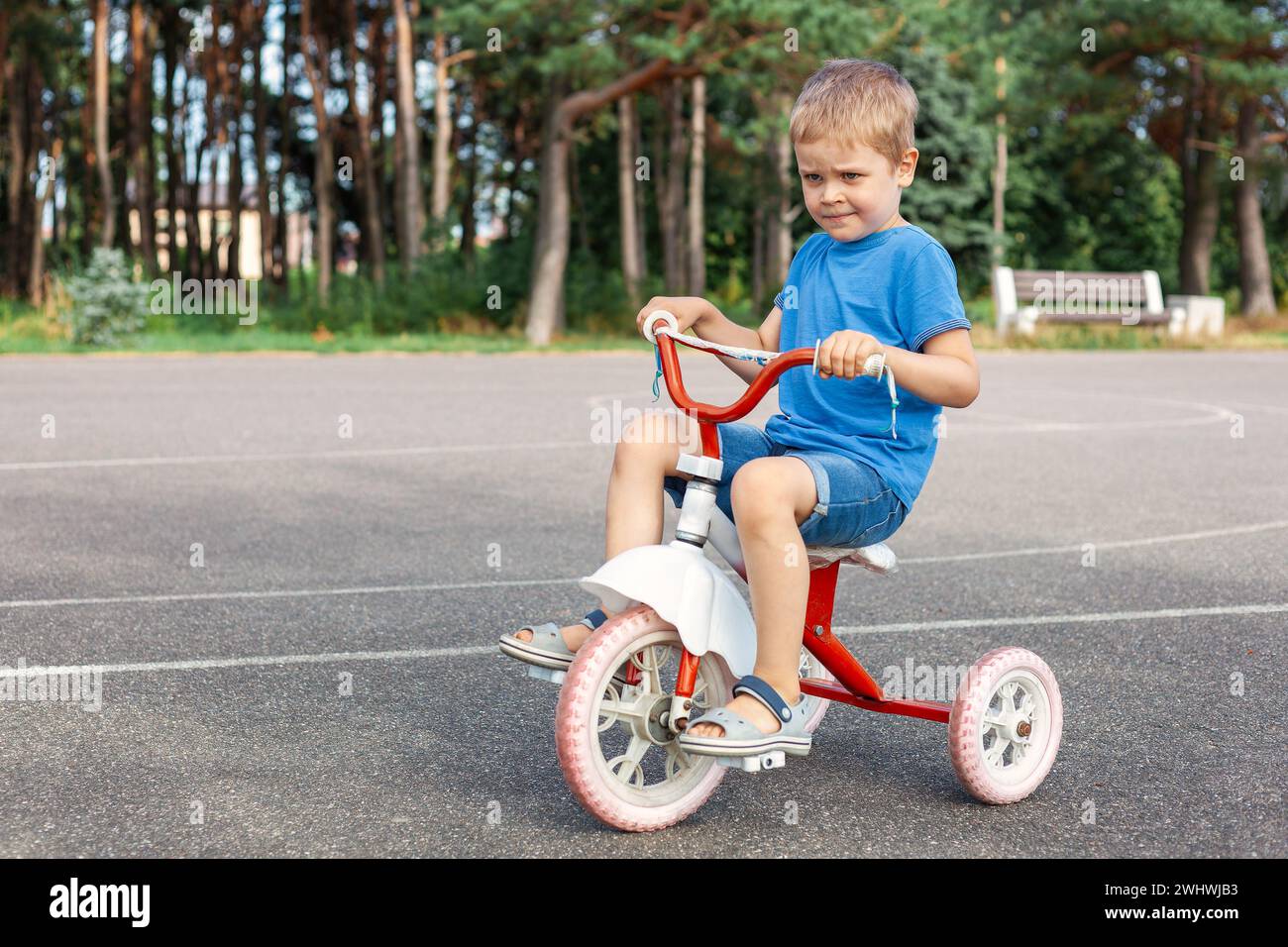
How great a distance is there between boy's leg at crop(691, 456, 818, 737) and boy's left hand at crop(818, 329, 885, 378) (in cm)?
31

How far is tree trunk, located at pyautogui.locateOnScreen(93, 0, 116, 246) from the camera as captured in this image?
33.8 metres

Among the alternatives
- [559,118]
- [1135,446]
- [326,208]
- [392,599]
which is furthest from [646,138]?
[392,599]

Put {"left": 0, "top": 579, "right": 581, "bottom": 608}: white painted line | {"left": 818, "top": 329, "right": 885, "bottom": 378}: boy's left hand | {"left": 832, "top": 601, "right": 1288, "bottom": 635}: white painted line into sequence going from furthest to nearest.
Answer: {"left": 0, "top": 579, "right": 581, "bottom": 608}: white painted line < {"left": 832, "top": 601, "right": 1288, "bottom": 635}: white painted line < {"left": 818, "top": 329, "right": 885, "bottom": 378}: boy's left hand

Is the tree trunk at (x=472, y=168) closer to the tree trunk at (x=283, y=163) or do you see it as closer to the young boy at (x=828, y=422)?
the tree trunk at (x=283, y=163)

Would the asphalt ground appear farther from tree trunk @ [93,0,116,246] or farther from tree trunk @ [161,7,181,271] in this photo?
tree trunk @ [161,7,181,271]

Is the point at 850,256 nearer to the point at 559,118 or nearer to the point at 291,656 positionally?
the point at 291,656

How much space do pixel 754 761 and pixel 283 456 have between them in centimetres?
774

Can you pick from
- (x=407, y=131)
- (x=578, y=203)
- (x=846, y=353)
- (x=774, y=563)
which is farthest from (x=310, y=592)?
(x=578, y=203)

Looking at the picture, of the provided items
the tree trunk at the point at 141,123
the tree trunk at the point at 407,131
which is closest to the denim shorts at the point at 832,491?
the tree trunk at the point at 407,131

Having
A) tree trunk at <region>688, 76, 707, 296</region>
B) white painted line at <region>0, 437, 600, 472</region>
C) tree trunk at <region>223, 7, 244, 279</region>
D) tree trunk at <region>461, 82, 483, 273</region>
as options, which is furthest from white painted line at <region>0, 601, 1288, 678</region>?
tree trunk at <region>223, 7, 244, 279</region>

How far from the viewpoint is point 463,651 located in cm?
528

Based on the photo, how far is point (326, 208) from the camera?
42375 millimetres

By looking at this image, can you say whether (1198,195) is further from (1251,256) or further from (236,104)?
(236,104)
